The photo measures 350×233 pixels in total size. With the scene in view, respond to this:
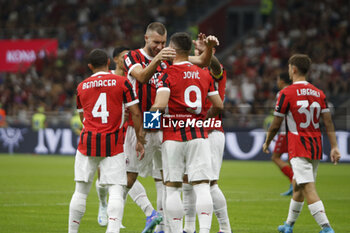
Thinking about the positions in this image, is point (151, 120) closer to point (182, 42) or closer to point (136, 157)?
point (136, 157)

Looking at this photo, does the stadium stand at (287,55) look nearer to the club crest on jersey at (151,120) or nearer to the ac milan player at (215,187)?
the ac milan player at (215,187)

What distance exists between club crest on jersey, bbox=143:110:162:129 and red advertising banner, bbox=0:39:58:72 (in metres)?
26.0

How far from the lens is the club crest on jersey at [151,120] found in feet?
23.1

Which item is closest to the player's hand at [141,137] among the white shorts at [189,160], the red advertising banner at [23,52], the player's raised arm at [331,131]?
the white shorts at [189,160]

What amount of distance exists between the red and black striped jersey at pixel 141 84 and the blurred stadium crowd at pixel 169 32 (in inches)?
599

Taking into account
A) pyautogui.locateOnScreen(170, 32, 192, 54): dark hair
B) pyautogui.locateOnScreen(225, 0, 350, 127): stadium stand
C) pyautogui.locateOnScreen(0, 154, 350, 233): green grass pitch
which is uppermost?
pyautogui.locateOnScreen(225, 0, 350, 127): stadium stand

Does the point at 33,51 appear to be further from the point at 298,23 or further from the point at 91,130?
the point at 91,130

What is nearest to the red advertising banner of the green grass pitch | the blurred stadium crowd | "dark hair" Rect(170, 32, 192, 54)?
the blurred stadium crowd

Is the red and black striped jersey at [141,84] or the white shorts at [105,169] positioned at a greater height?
the red and black striped jersey at [141,84]

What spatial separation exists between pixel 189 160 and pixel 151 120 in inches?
28.5

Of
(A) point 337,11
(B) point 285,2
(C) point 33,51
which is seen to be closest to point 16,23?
(C) point 33,51

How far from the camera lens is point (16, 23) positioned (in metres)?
36.0

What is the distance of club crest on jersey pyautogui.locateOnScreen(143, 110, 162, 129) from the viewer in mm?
7051

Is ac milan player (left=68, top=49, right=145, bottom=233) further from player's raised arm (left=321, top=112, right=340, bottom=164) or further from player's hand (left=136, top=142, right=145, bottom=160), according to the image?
player's raised arm (left=321, top=112, right=340, bottom=164)
